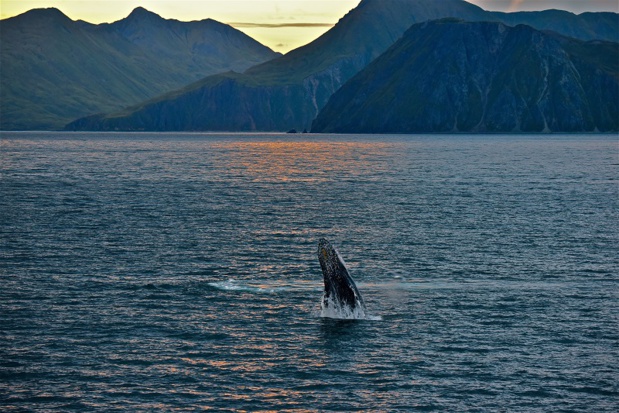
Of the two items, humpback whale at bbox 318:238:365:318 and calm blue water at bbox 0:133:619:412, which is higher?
humpback whale at bbox 318:238:365:318

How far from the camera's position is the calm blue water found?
32.2 m

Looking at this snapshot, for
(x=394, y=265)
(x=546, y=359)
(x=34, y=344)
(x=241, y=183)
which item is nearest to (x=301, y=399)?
(x=546, y=359)

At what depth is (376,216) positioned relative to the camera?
3583 inches

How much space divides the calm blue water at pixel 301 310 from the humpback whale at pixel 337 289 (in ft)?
2.46

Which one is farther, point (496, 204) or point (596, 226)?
point (496, 204)

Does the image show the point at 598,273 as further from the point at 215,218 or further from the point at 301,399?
the point at 215,218

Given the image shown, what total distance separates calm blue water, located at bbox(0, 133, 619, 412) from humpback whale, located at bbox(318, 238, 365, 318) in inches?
29.5

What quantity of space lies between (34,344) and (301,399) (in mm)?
13475

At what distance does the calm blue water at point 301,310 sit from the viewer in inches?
1270

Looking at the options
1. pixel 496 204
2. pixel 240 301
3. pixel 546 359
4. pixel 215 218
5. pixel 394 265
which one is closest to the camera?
pixel 546 359

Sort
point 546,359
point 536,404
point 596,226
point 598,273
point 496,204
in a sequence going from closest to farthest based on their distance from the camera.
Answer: point 536,404, point 546,359, point 598,273, point 596,226, point 496,204

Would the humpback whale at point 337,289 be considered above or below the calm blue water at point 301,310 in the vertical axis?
above

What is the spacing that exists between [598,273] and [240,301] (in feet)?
76.1

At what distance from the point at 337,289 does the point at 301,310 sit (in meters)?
3.02
